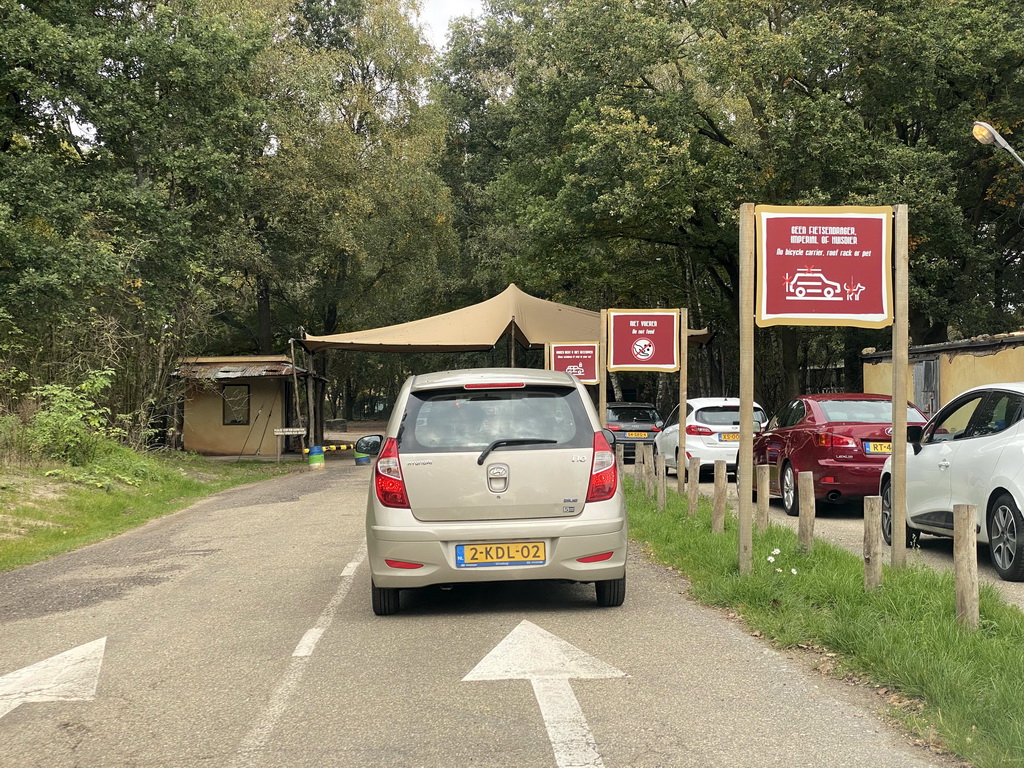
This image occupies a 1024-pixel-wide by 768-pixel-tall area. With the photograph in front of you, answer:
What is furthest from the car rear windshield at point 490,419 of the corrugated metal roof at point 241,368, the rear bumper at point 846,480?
the corrugated metal roof at point 241,368

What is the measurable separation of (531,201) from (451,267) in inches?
572

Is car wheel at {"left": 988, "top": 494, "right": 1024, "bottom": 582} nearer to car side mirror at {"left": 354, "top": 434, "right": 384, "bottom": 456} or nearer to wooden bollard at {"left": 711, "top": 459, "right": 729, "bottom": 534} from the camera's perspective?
wooden bollard at {"left": 711, "top": 459, "right": 729, "bottom": 534}

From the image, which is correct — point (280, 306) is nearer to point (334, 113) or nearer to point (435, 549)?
point (334, 113)

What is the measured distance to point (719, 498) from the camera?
32.2 ft

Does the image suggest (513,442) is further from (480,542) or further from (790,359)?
(790,359)

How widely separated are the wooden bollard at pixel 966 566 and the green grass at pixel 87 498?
8.77 metres

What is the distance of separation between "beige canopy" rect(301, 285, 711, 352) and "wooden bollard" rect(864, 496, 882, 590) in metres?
19.6

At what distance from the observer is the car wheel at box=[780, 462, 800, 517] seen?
43.1 feet

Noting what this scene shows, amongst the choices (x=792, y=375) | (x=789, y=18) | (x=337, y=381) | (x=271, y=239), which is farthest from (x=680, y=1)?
(x=337, y=381)

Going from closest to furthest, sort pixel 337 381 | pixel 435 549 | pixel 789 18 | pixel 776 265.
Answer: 1. pixel 435 549
2. pixel 776 265
3. pixel 789 18
4. pixel 337 381

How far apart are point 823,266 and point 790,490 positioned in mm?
6250

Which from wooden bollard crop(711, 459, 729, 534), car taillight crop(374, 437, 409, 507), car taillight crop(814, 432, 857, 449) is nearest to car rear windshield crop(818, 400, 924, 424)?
car taillight crop(814, 432, 857, 449)

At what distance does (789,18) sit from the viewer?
82.9 feet

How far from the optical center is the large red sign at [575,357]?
2258 centimetres
